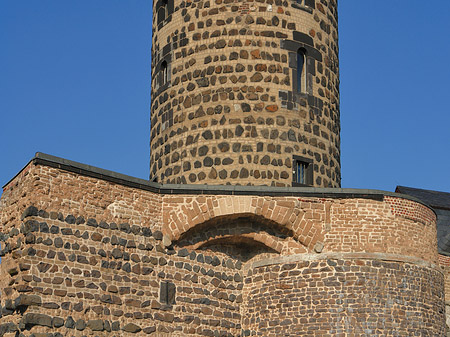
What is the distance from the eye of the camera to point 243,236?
66.6 feet

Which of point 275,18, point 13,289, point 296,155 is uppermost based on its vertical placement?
point 275,18

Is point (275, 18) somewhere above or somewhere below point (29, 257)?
above

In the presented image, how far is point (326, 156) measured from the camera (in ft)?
74.3

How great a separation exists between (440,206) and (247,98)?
1305cm

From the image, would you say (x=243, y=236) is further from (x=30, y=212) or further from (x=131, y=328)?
(x=30, y=212)

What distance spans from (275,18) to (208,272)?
6649 millimetres

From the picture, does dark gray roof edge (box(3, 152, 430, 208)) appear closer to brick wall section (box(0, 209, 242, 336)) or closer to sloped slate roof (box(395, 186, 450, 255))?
brick wall section (box(0, 209, 242, 336))

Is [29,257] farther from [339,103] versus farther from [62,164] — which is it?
[339,103]

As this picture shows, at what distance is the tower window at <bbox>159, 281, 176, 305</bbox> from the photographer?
1905cm

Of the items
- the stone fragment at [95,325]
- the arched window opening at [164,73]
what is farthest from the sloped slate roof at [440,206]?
the stone fragment at [95,325]

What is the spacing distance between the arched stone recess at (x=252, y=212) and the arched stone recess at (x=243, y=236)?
5.2 inches

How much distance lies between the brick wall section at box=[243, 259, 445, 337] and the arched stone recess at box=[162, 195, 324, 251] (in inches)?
29.2

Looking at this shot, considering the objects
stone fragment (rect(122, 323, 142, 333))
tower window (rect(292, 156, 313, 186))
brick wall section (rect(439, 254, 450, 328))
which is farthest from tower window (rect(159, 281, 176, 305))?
brick wall section (rect(439, 254, 450, 328))

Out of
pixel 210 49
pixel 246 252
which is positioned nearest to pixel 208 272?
pixel 246 252
